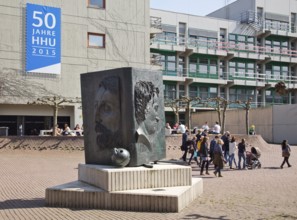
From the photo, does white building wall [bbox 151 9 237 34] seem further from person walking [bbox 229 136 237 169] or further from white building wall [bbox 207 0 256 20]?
person walking [bbox 229 136 237 169]

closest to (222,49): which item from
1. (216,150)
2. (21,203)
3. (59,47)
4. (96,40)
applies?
Result: (96,40)

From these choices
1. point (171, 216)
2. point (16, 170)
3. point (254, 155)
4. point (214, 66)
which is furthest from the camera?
point (214, 66)

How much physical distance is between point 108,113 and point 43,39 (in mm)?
23926

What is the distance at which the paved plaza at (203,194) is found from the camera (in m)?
9.15

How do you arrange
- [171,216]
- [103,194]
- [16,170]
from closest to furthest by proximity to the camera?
[171,216] < [103,194] < [16,170]

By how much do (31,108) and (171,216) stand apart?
89.1 ft

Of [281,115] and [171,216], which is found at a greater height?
[281,115]

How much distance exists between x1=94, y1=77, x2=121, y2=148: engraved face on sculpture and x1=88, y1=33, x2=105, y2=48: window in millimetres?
24814

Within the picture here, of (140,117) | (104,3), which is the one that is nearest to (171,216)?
(140,117)

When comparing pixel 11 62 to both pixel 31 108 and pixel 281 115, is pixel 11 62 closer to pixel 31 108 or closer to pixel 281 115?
pixel 31 108

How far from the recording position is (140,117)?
1106 cm

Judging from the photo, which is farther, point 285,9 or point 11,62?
point 285,9

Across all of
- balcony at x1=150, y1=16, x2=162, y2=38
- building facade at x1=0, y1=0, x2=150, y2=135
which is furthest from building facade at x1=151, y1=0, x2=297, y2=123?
building facade at x1=0, y1=0, x2=150, y2=135

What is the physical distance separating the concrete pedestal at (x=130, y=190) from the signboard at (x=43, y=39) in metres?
23.8
